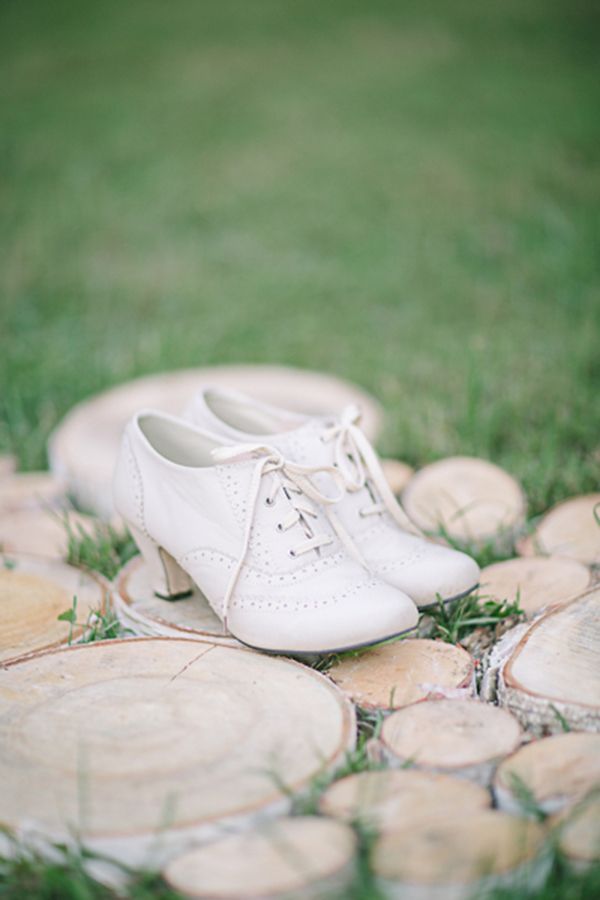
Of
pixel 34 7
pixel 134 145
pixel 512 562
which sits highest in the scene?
pixel 34 7

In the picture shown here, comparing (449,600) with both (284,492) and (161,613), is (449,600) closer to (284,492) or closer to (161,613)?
(284,492)

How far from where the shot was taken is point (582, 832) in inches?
42.9

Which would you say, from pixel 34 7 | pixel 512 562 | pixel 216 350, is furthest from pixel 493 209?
pixel 34 7

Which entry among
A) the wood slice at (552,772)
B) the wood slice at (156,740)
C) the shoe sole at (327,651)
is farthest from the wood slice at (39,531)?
the wood slice at (552,772)

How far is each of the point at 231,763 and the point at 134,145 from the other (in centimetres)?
544

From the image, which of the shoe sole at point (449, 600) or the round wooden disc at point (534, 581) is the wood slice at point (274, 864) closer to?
the shoe sole at point (449, 600)

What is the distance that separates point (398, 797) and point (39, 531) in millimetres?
1297

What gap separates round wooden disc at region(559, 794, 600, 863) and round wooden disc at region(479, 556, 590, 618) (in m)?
0.58

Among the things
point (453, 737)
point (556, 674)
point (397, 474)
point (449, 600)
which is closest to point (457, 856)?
point (453, 737)

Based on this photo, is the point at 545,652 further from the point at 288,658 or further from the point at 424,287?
the point at 424,287

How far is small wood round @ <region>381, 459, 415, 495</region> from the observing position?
7.48ft

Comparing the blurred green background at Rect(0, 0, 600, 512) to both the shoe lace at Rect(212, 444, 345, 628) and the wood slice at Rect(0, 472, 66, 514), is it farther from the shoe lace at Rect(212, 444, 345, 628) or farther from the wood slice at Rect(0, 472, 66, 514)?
the shoe lace at Rect(212, 444, 345, 628)

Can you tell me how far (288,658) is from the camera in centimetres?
150

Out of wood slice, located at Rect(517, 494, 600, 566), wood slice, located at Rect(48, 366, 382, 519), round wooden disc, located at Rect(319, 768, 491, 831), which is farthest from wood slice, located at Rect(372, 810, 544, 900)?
wood slice, located at Rect(48, 366, 382, 519)
